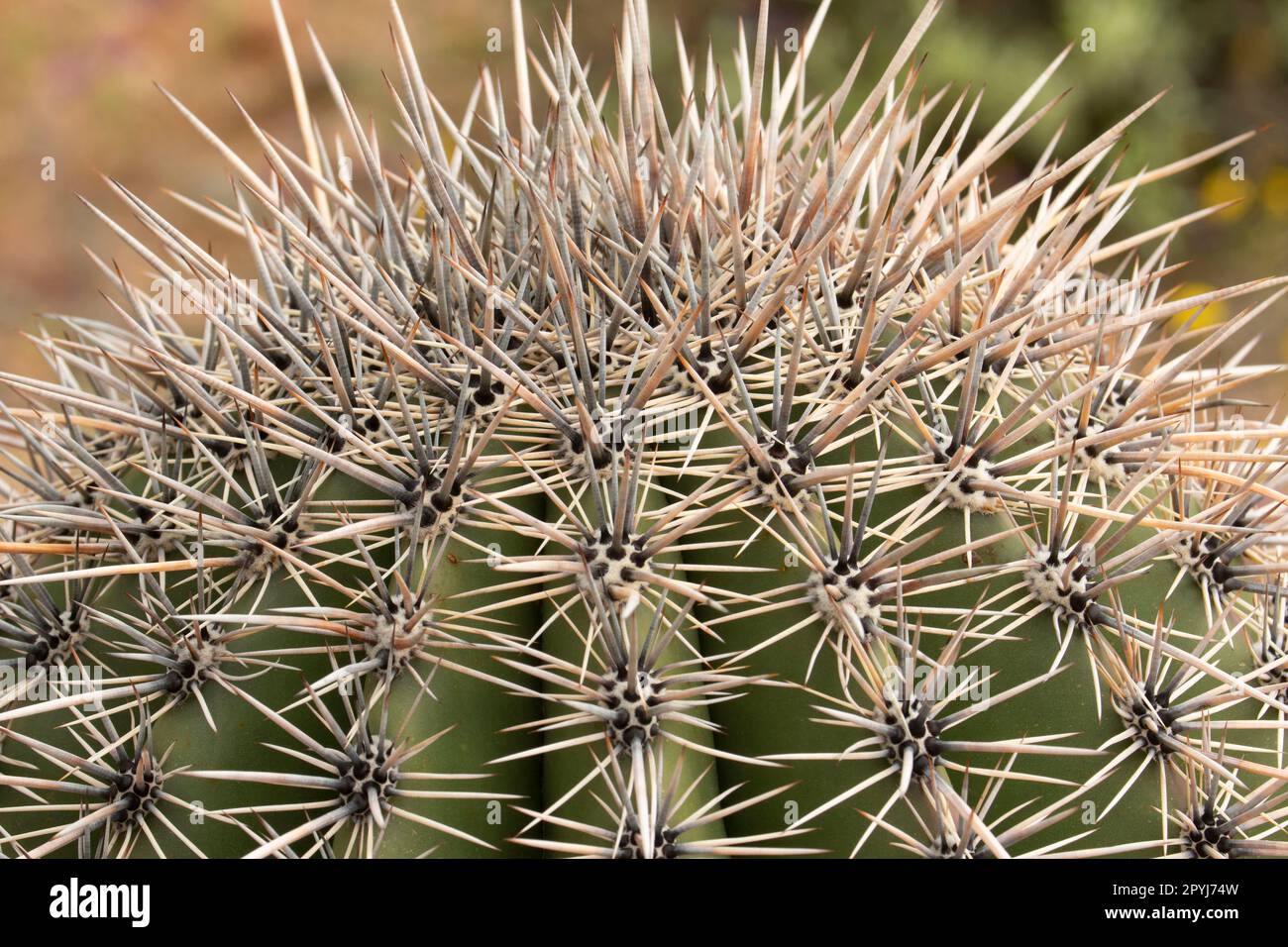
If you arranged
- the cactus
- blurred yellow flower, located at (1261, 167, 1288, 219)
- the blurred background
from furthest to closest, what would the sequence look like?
the blurred background → blurred yellow flower, located at (1261, 167, 1288, 219) → the cactus

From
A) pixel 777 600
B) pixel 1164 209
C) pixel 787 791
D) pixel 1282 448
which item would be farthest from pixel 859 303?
pixel 1164 209

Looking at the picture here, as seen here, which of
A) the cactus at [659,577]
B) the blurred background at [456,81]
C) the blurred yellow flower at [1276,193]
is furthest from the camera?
the blurred background at [456,81]
